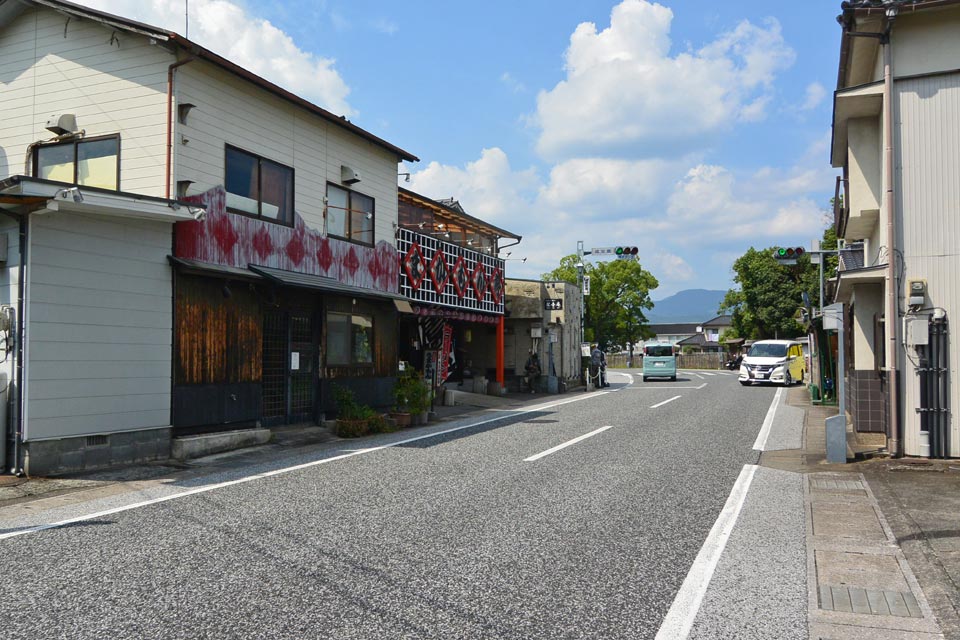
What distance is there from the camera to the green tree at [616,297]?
6681cm

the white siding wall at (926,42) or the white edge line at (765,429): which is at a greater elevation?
the white siding wall at (926,42)

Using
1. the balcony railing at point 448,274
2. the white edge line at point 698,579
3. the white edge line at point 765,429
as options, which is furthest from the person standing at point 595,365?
the white edge line at point 698,579

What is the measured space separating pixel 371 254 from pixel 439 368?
5933 millimetres

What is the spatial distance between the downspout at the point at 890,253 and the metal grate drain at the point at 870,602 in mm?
6240

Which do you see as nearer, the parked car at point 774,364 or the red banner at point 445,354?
the red banner at point 445,354

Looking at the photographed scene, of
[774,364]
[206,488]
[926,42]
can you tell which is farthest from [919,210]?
[774,364]

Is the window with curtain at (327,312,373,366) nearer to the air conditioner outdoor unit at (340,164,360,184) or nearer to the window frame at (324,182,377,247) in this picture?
the window frame at (324,182,377,247)

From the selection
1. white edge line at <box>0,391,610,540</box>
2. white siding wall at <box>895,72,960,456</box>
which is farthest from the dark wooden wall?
white siding wall at <box>895,72,960,456</box>

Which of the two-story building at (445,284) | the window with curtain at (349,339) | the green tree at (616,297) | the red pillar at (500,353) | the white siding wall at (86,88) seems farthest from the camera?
the green tree at (616,297)

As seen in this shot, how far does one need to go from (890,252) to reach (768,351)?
21866 millimetres

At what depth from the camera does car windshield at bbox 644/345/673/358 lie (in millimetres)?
37625

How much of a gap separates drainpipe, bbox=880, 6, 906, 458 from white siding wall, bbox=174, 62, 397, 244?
10.5m

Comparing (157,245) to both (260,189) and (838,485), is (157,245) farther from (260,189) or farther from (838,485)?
(838,485)

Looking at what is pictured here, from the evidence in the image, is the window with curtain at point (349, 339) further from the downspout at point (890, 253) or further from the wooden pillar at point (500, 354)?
the downspout at point (890, 253)
